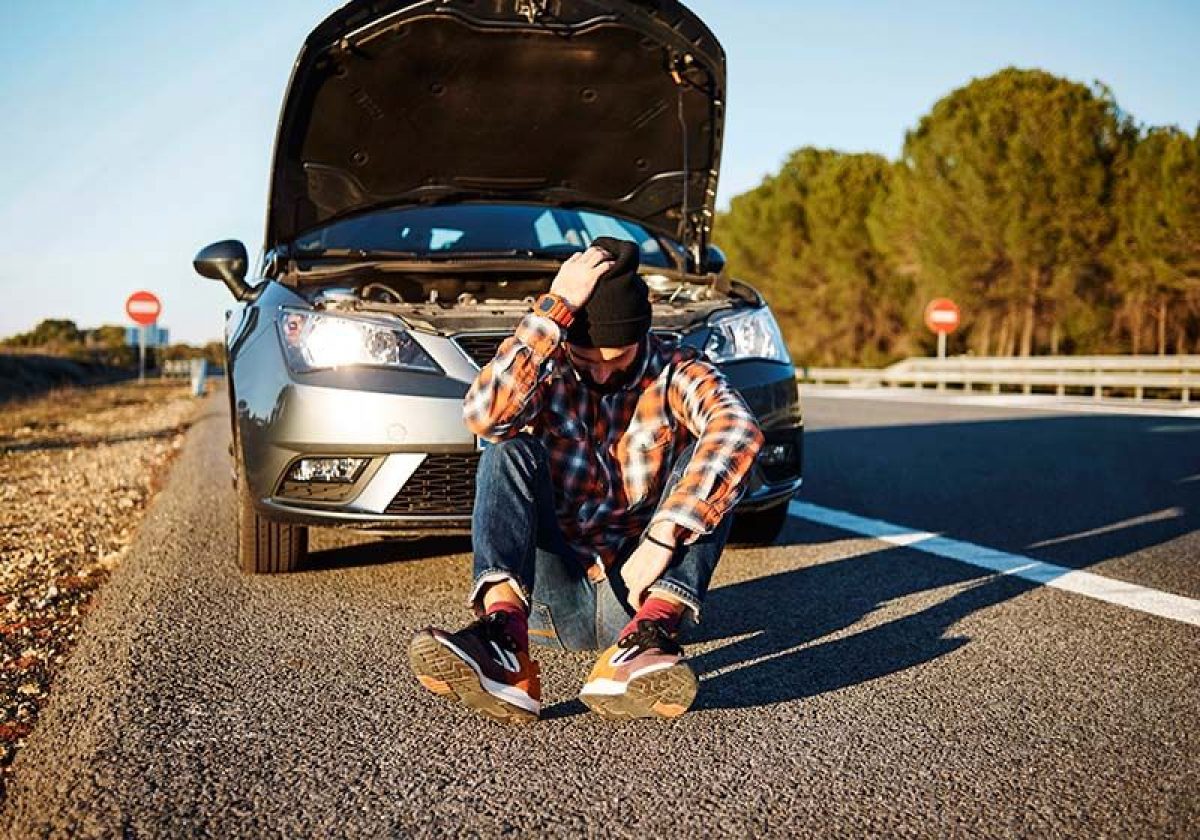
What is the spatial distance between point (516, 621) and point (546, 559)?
0.31 metres

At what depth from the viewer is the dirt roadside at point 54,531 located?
9.86 feet

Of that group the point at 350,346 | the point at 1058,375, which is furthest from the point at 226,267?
the point at 1058,375

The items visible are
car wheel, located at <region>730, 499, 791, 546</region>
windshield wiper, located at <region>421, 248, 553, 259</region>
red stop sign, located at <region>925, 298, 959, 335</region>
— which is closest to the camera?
car wheel, located at <region>730, 499, 791, 546</region>

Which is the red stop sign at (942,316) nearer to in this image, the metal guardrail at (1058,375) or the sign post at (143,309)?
the metal guardrail at (1058,375)

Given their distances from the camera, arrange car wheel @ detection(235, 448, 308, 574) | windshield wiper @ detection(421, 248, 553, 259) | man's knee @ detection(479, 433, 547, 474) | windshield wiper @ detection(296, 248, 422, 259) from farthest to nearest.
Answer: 1. windshield wiper @ detection(421, 248, 553, 259)
2. windshield wiper @ detection(296, 248, 422, 259)
3. car wheel @ detection(235, 448, 308, 574)
4. man's knee @ detection(479, 433, 547, 474)

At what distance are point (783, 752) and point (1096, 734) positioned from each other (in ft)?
2.38

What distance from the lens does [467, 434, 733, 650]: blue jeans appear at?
8.77ft

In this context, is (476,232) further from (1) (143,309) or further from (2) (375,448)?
(1) (143,309)

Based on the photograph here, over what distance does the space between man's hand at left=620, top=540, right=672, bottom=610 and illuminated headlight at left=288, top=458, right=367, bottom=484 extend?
1.38 metres

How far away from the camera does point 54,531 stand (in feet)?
18.2

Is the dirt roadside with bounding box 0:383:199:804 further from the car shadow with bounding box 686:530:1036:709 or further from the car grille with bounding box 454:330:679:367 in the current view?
the car shadow with bounding box 686:530:1036:709

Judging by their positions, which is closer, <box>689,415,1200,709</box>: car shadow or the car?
<box>689,415,1200,709</box>: car shadow

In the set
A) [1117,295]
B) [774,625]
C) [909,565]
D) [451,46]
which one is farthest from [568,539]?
[1117,295]

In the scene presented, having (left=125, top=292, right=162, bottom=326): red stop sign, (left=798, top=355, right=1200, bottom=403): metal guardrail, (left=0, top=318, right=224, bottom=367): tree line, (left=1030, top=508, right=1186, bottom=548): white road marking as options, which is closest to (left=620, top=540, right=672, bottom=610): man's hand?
(left=1030, top=508, right=1186, bottom=548): white road marking
